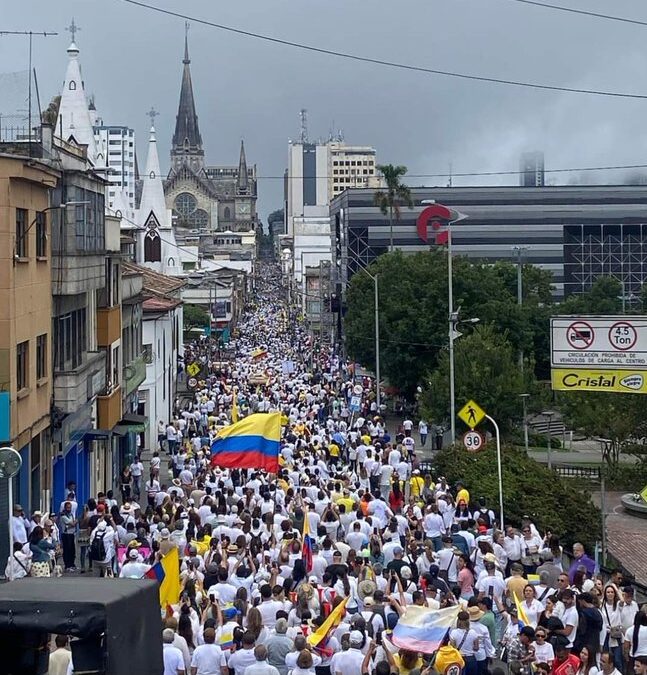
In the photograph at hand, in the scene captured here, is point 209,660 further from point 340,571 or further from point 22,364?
point 22,364

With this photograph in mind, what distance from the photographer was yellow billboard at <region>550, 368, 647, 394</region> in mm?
34250

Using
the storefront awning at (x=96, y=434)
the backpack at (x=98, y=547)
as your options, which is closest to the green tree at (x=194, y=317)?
the storefront awning at (x=96, y=434)

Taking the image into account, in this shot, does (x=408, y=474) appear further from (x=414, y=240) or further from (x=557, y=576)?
(x=414, y=240)

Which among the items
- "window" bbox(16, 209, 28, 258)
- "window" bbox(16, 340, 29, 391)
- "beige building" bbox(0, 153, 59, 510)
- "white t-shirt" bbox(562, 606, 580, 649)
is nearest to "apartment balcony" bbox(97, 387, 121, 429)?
"beige building" bbox(0, 153, 59, 510)

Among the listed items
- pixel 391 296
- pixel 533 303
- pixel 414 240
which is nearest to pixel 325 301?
pixel 414 240

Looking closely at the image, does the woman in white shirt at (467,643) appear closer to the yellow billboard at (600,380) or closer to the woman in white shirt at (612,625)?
the woman in white shirt at (612,625)

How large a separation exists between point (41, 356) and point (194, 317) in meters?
79.9

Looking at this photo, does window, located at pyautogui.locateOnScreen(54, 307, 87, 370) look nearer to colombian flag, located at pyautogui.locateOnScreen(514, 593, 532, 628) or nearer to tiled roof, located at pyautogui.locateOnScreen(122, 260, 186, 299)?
tiled roof, located at pyautogui.locateOnScreen(122, 260, 186, 299)

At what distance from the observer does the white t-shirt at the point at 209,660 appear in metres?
13.7

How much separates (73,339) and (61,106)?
94.2 feet

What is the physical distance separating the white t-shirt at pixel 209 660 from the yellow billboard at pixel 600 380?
72.5 feet

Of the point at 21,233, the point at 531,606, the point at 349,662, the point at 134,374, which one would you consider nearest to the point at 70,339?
the point at 21,233

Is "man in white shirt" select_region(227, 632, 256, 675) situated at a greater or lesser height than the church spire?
lesser

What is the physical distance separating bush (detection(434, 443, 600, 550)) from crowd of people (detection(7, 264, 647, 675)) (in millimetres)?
487
